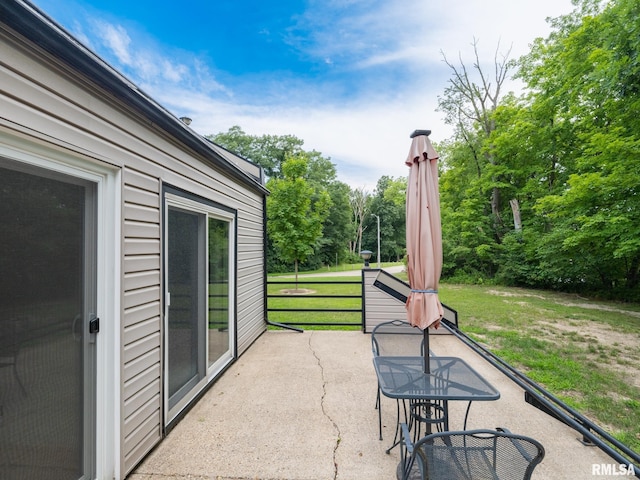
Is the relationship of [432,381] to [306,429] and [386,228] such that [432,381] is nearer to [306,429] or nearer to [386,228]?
[306,429]

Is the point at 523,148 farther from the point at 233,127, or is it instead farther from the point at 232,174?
the point at 233,127

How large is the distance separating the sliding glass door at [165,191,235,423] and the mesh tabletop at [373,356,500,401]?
187 cm

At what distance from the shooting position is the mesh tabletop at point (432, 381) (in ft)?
6.11

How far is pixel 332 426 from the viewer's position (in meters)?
2.63

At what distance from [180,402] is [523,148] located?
1509cm

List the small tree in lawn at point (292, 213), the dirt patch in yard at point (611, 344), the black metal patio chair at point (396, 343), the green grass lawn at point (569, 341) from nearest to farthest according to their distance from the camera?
1. the black metal patio chair at point (396, 343)
2. the green grass lawn at point (569, 341)
3. the dirt patch in yard at point (611, 344)
4. the small tree in lawn at point (292, 213)

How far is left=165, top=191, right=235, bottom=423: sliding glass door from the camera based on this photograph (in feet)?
8.82

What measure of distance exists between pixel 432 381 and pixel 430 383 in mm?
43

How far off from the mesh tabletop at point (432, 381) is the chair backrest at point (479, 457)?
1.16ft

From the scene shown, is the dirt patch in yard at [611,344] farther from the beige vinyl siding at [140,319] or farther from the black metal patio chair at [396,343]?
the beige vinyl siding at [140,319]

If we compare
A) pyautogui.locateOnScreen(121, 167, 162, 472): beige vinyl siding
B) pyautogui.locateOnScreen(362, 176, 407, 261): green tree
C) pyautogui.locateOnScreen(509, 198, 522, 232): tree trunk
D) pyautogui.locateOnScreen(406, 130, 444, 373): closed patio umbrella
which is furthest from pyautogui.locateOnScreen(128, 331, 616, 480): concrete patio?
pyautogui.locateOnScreen(362, 176, 407, 261): green tree

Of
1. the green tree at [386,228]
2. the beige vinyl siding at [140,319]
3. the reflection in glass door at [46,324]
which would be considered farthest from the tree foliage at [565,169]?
the green tree at [386,228]

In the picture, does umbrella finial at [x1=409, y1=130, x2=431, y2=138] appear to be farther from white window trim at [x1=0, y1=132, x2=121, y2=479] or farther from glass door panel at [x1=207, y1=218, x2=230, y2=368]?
glass door panel at [x1=207, y1=218, x2=230, y2=368]

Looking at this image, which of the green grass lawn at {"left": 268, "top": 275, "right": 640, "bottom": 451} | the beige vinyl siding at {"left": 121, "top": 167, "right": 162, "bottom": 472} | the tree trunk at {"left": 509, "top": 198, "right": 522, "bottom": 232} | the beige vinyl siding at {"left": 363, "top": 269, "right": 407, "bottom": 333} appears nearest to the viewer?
the beige vinyl siding at {"left": 121, "top": 167, "right": 162, "bottom": 472}
